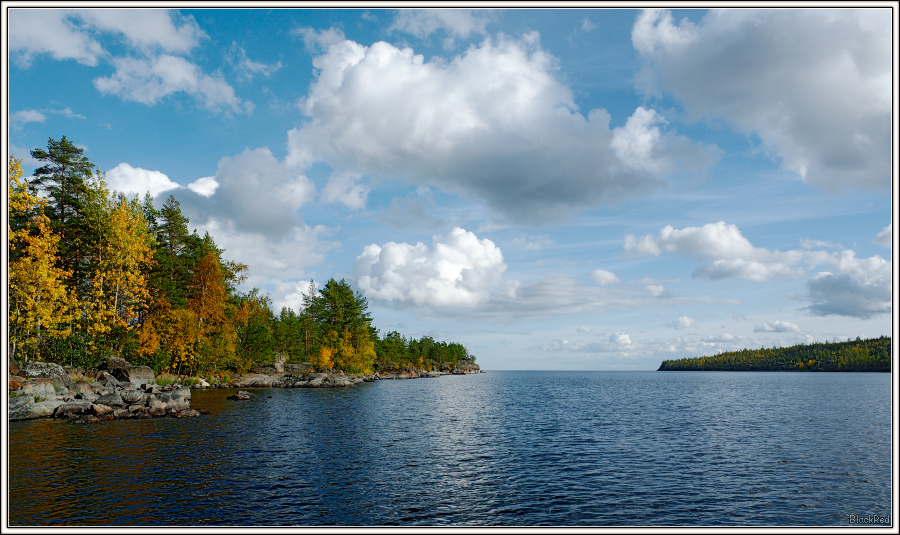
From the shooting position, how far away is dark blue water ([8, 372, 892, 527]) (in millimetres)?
18859

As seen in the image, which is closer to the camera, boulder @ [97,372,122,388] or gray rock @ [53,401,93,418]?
gray rock @ [53,401,93,418]

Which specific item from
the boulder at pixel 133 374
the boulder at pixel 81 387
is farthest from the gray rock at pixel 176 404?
the boulder at pixel 133 374

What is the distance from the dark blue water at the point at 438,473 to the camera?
742 inches

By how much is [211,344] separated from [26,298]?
41135mm

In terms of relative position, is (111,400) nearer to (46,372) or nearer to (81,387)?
(81,387)

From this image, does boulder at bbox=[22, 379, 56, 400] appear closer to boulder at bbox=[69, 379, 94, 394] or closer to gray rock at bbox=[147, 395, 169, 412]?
boulder at bbox=[69, 379, 94, 394]

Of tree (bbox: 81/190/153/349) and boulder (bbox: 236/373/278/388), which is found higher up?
tree (bbox: 81/190/153/349)

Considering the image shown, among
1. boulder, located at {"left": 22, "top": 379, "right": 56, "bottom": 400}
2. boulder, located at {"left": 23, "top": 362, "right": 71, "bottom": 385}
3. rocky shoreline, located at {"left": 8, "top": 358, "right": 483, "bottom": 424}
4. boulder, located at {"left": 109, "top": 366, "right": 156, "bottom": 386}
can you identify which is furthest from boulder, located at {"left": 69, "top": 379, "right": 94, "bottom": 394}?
boulder, located at {"left": 109, "top": 366, "right": 156, "bottom": 386}

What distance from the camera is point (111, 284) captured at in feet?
202

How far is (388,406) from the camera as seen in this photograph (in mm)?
63406

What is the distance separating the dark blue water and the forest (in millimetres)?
17811

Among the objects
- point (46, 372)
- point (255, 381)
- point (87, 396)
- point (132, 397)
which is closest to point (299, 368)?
point (255, 381)

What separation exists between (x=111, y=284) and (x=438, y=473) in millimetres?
58745

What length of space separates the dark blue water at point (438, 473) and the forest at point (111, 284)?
17.8 meters
